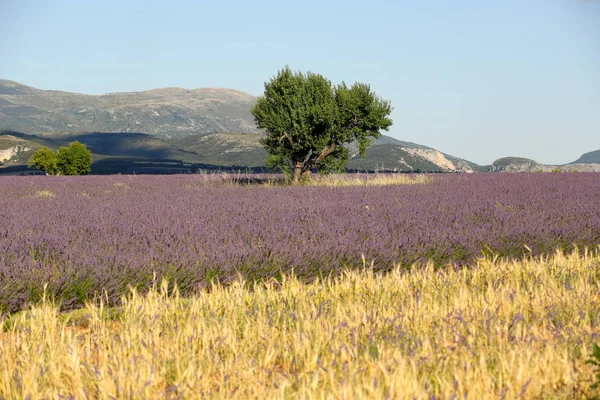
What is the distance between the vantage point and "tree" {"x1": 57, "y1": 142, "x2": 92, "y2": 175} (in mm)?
47969

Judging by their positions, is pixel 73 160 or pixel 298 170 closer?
pixel 298 170

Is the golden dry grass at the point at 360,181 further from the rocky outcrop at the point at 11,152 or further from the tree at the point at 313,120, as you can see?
the rocky outcrop at the point at 11,152

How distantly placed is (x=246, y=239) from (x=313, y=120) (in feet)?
51.5

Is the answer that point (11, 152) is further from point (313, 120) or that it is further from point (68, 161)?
point (313, 120)

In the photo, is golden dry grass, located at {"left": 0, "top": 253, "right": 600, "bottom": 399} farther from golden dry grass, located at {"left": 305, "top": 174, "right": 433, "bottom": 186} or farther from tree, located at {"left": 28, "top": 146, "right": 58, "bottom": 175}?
tree, located at {"left": 28, "top": 146, "right": 58, "bottom": 175}

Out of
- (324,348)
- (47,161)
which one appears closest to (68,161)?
(47,161)

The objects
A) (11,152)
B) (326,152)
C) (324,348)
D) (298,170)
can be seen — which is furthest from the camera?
(11,152)

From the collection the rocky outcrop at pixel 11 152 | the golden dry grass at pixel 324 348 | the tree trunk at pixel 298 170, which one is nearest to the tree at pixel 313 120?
the tree trunk at pixel 298 170

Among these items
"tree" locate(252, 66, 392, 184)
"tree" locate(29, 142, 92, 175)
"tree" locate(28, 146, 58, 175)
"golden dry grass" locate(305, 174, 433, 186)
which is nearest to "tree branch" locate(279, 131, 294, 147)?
"tree" locate(252, 66, 392, 184)

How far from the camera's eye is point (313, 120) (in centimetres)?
2386

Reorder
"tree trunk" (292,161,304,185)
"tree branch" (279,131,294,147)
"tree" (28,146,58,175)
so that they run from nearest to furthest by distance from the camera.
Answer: "tree branch" (279,131,294,147) < "tree trunk" (292,161,304,185) < "tree" (28,146,58,175)

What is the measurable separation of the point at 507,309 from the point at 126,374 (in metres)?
2.99

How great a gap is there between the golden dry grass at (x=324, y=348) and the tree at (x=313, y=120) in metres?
18.1

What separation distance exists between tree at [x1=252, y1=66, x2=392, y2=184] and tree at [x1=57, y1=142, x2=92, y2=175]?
27117 mm
